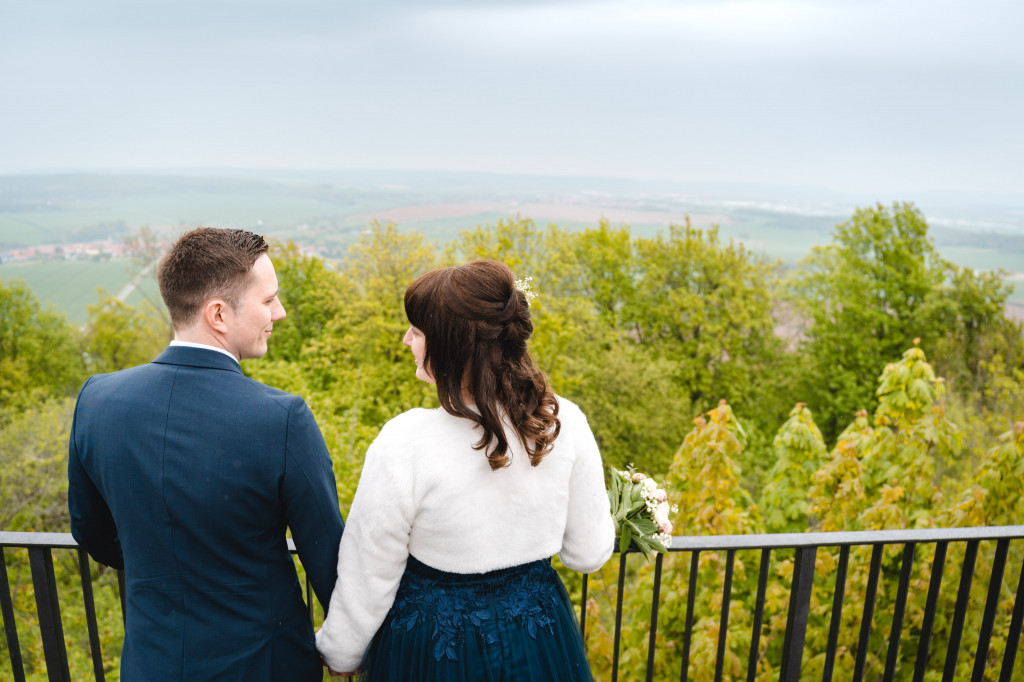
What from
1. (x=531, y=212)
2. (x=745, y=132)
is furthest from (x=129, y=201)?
(x=745, y=132)

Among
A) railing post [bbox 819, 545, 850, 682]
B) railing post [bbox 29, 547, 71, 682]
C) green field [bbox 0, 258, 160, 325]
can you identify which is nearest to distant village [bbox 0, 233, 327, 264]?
green field [bbox 0, 258, 160, 325]

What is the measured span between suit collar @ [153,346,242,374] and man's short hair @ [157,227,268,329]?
5cm

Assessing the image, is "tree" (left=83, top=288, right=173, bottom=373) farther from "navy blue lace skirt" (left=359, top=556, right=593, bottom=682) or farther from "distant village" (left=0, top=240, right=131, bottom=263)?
"navy blue lace skirt" (left=359, top=556, right=593, bottom=682)

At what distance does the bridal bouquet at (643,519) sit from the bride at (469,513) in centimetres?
21

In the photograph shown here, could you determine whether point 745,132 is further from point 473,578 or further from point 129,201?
point 473,578

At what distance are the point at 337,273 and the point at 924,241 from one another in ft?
61.4

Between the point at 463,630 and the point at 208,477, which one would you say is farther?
the point at 463,630

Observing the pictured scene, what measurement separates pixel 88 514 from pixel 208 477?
421mm

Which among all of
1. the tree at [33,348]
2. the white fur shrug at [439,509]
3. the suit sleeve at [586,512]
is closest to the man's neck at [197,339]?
the white fur shrug at [439,509]

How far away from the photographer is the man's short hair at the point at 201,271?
4.26ft

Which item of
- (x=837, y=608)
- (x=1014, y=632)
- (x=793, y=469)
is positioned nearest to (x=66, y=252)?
(x=793, y=469)

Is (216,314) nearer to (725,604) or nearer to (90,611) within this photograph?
(90,611)

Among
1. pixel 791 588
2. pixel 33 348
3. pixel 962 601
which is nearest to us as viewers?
pixel 791 588

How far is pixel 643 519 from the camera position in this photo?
5.93 ft
